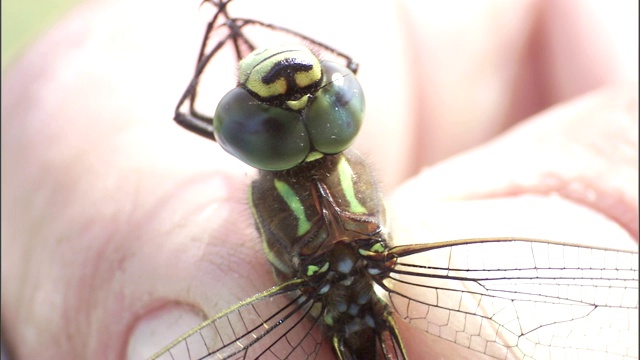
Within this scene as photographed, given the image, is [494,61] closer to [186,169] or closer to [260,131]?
[186,169]

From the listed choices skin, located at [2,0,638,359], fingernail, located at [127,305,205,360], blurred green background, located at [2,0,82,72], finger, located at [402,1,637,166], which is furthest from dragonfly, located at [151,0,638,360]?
blurred green background, located at [2,0,82,72]

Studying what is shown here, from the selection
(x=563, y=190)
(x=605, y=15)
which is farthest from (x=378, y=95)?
(x=605, y=15)

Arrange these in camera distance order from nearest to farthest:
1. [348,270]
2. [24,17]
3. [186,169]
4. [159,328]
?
[348,270], [159,328], [186,169], [24,17]

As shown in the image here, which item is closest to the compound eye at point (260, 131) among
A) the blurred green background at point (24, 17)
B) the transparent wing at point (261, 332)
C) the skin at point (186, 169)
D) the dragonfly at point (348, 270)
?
the dragonfly at point (348, 270)

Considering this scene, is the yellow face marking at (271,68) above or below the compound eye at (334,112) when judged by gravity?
above

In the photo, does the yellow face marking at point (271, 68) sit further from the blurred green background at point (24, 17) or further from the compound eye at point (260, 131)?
the blurred green background at point (24, 17)

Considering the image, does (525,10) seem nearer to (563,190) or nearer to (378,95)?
(378,95)

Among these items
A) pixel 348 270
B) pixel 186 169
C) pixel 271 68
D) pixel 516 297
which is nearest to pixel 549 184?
pixel 516 297
